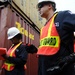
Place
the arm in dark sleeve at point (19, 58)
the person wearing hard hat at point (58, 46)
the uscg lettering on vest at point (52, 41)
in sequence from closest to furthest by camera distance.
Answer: the person wearing hard hat at point (58, 46) < the uscg lettering on vest at point (52, 41) < the arm in dark sleeve at point (19, 58)

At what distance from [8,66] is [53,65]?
1.81m

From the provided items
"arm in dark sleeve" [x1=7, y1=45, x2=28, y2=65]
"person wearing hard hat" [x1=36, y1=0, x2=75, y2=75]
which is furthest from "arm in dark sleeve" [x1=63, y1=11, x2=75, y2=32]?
"arm in dark sleeve" [x1=7, y1=45, x2=28, y2=65]

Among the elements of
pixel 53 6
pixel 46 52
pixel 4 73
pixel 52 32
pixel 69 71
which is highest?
pixel 53 6

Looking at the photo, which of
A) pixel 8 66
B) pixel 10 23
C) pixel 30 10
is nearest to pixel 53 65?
pixel 8 66

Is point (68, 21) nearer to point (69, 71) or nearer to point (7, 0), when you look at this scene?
point (69, 71)

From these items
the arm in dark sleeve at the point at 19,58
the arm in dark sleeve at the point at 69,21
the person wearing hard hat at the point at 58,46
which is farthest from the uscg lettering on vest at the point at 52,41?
the arm in dark sleeve at the point at 19,58

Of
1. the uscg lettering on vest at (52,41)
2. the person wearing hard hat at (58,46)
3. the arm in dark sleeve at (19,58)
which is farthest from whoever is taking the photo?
the arm in dark sleeve at (19,58)

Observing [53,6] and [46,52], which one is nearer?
[46,52]

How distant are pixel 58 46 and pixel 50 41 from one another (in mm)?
101

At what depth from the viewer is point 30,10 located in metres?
6.54

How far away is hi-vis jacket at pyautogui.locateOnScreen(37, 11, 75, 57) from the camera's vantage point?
224cm

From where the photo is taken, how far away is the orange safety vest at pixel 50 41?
2260 millimetres

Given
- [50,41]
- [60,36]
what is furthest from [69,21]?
[50,41]

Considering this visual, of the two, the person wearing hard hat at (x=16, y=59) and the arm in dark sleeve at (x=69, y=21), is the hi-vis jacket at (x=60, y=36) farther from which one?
the person wearing hard hat at (x=16, y=59)
